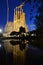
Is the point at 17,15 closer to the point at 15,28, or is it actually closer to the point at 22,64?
the point at 15,28

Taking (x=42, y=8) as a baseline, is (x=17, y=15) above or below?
above

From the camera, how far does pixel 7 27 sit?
67.4 meters

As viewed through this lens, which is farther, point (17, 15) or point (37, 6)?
point (17, 15)

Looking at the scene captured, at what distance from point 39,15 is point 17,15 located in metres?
66.8

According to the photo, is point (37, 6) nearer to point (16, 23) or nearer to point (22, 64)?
point (22, 64)

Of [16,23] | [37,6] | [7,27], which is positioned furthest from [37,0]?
[16,23]

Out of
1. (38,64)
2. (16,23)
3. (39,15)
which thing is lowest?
(38,64)

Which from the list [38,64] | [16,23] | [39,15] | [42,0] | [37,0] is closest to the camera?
[38,64]

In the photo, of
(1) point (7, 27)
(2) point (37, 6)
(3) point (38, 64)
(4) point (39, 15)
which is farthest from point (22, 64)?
(1) point (7, 27)

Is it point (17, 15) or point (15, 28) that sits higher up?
point (17, 15)

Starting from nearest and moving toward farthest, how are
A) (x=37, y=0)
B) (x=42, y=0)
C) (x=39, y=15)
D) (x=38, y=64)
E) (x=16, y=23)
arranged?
1. (x=38, y=64)
2. (x=37, y=0)
3. (x=42, y=0)
4. (x=39, y=15)
5. (x=16, y=23)

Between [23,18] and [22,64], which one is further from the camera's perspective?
[23,18]

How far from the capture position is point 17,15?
77.1m

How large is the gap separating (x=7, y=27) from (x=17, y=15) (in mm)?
11190
